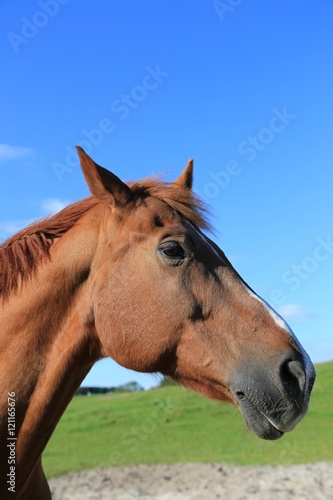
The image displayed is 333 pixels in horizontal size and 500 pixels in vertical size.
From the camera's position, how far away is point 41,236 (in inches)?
122

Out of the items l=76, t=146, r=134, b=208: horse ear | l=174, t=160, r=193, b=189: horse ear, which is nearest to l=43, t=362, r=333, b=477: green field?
l=174, t=160, r=193, b=189: horse ear

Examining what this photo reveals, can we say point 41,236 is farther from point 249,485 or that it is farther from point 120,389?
point 120,389

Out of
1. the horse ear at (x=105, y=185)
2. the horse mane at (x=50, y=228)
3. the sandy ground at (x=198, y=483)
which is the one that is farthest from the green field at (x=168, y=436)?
the horse ear at (x=105, y=185)

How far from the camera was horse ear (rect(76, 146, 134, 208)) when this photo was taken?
2902 mm

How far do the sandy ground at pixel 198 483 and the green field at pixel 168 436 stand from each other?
50 centimetres

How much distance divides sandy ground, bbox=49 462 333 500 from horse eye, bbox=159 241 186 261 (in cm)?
644

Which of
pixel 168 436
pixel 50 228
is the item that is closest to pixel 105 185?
pixel 50 228

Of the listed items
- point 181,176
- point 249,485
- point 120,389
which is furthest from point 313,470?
point 120,389

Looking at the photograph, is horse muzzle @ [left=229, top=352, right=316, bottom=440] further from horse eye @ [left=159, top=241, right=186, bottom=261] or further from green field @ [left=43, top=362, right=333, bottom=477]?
green field @ [left=43, top=362, right=333, bottom=477]

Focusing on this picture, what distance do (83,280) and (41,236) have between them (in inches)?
15.3

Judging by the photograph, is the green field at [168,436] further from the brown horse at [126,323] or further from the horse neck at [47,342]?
the horse neck at [47,342]

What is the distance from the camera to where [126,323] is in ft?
9.21

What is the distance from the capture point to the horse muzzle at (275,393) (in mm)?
2531

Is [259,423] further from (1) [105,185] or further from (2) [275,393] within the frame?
(1) [105,185]
